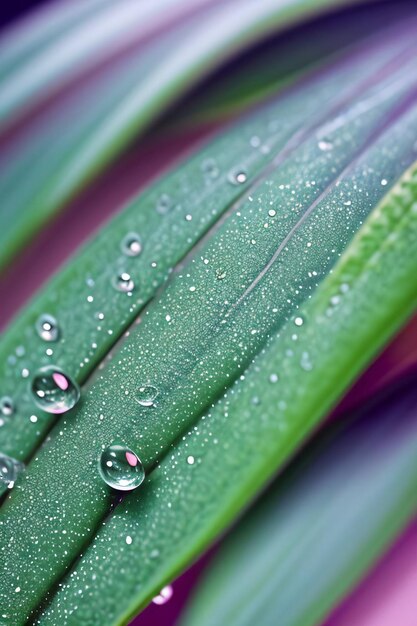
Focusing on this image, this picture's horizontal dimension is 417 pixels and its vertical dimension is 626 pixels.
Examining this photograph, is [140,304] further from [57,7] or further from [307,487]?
[57,7]

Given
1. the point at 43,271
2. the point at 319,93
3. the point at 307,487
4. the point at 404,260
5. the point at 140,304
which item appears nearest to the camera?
the point at 404,260

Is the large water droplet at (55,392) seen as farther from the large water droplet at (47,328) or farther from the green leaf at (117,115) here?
the green leaf at (117,115)

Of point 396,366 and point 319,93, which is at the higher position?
point 319,93

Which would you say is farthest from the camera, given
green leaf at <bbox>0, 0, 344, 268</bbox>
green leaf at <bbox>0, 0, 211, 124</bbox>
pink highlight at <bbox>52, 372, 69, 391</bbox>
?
green leaf at <bbox>0, 0, 211, 124</bbox>

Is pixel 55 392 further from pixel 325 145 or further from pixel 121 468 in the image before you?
pixel 325 145

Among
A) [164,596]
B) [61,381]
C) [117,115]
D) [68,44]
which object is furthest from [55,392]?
[68,44]

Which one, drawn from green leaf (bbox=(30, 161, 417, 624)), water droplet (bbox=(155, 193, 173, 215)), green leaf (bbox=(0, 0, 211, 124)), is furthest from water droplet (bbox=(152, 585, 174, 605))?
green leaf (bbox=(0, 0, 211, 124))

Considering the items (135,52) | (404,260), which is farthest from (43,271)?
(404,260)

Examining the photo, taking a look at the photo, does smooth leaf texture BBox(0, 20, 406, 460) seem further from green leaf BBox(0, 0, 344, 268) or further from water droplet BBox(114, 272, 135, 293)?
green leaf BBox(0, 0, 344, 268)
